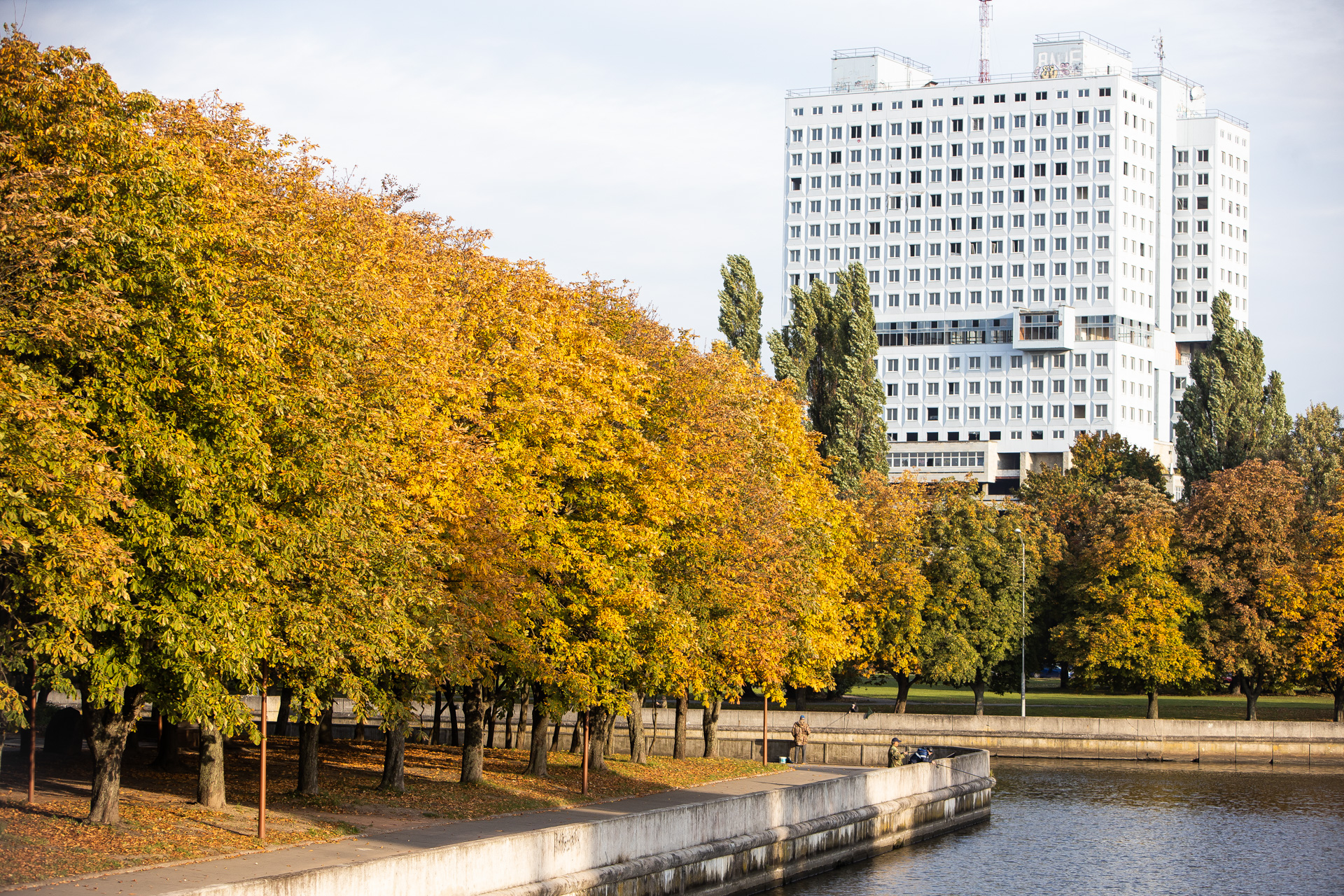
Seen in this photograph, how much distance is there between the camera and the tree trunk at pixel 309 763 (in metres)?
32.7

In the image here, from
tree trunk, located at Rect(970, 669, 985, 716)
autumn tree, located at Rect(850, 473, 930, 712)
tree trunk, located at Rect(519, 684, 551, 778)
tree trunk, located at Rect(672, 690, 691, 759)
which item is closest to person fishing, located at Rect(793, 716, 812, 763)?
tree trunk, located at Rect(672, 690, 691, 759)

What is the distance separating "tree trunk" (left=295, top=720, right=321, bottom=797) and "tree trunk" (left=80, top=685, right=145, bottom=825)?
6.09m

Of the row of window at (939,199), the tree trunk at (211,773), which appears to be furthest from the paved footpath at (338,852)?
the row of window at (939,199)

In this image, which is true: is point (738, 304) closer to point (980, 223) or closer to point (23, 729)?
point (23, 729)

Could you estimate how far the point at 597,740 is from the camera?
4269 centimetres

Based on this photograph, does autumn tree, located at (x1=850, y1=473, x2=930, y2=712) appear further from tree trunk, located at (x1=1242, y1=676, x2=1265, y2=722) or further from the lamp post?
tree trunk, located at (x1=1242, y1=676, x2=1265, y2=722)

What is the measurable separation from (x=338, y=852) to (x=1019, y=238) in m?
155

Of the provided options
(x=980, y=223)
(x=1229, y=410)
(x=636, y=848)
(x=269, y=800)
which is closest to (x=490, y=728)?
(x=269, y=800)

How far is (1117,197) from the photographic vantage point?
545ft

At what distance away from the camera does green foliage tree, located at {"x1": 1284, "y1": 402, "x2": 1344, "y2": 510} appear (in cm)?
8900

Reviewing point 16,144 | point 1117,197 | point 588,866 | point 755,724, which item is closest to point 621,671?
point 588,866

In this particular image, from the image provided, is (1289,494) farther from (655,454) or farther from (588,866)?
(588,866)

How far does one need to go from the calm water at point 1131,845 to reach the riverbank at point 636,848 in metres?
1.03

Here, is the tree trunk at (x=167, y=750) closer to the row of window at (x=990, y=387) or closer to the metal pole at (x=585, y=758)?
the metal pole at (x=585, y=758)
